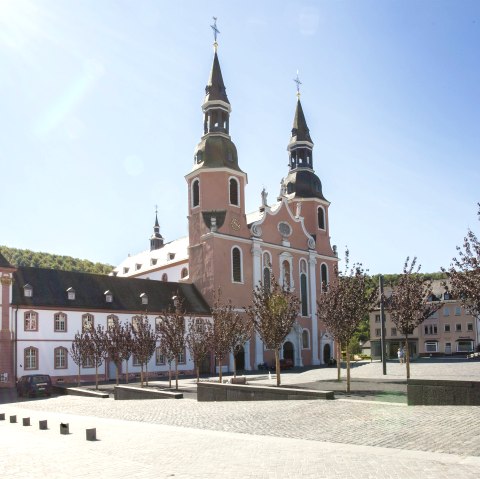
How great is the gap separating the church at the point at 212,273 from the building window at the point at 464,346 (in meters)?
23.6

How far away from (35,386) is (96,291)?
15.9 m

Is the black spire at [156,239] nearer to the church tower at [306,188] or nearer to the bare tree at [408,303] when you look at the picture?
the church tower at [306,188]

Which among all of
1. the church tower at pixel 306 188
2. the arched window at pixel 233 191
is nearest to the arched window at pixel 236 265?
the arched window at pixel 233 191

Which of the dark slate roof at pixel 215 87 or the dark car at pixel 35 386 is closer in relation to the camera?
the dark car at pixel 35 386

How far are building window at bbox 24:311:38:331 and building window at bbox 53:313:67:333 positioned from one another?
1541 mm

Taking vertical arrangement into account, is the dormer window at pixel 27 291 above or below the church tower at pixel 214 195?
below

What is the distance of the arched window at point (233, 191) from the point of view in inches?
2291

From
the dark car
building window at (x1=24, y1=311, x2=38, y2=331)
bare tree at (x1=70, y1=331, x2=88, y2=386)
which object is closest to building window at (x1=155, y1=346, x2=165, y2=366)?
bare tree at (x1=70, y1=331, x2=88, y2=386)

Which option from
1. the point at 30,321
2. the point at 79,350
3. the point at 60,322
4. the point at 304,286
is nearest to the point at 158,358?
the point at 60,322

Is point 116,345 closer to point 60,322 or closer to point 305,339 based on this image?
point 60,322

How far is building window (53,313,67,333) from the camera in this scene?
44.3 meters

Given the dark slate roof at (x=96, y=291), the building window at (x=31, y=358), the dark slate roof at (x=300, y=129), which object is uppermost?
the dark slate roof at (x=300, y=129)

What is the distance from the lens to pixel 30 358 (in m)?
42.5

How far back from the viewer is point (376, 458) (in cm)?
1126
